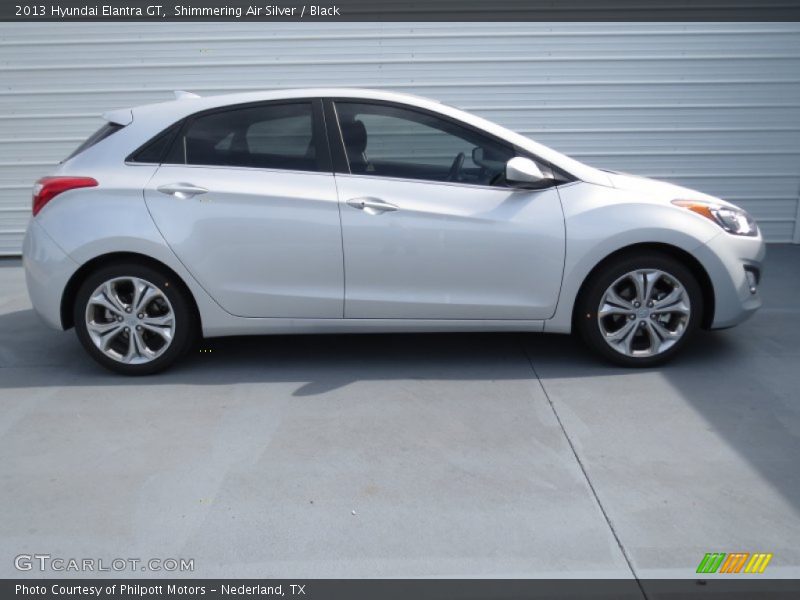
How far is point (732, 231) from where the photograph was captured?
5391 millimetres

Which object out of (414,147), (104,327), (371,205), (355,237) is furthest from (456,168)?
(104,327)

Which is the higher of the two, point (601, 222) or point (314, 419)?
point (601, 222)

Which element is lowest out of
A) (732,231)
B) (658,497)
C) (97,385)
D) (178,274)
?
(97,385)

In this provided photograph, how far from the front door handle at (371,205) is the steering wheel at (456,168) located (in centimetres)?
40

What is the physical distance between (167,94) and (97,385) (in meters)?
4.17

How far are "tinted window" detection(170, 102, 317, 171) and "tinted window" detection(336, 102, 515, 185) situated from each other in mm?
244

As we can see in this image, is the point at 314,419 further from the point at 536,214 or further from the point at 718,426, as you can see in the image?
the point at 718,426

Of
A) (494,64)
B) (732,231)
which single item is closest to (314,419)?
(732,231)

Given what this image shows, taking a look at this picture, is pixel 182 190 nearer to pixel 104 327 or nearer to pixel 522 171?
pixel 104 327

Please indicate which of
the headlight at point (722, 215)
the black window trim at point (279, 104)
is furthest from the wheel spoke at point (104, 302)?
the headlight at point (722, 215)
